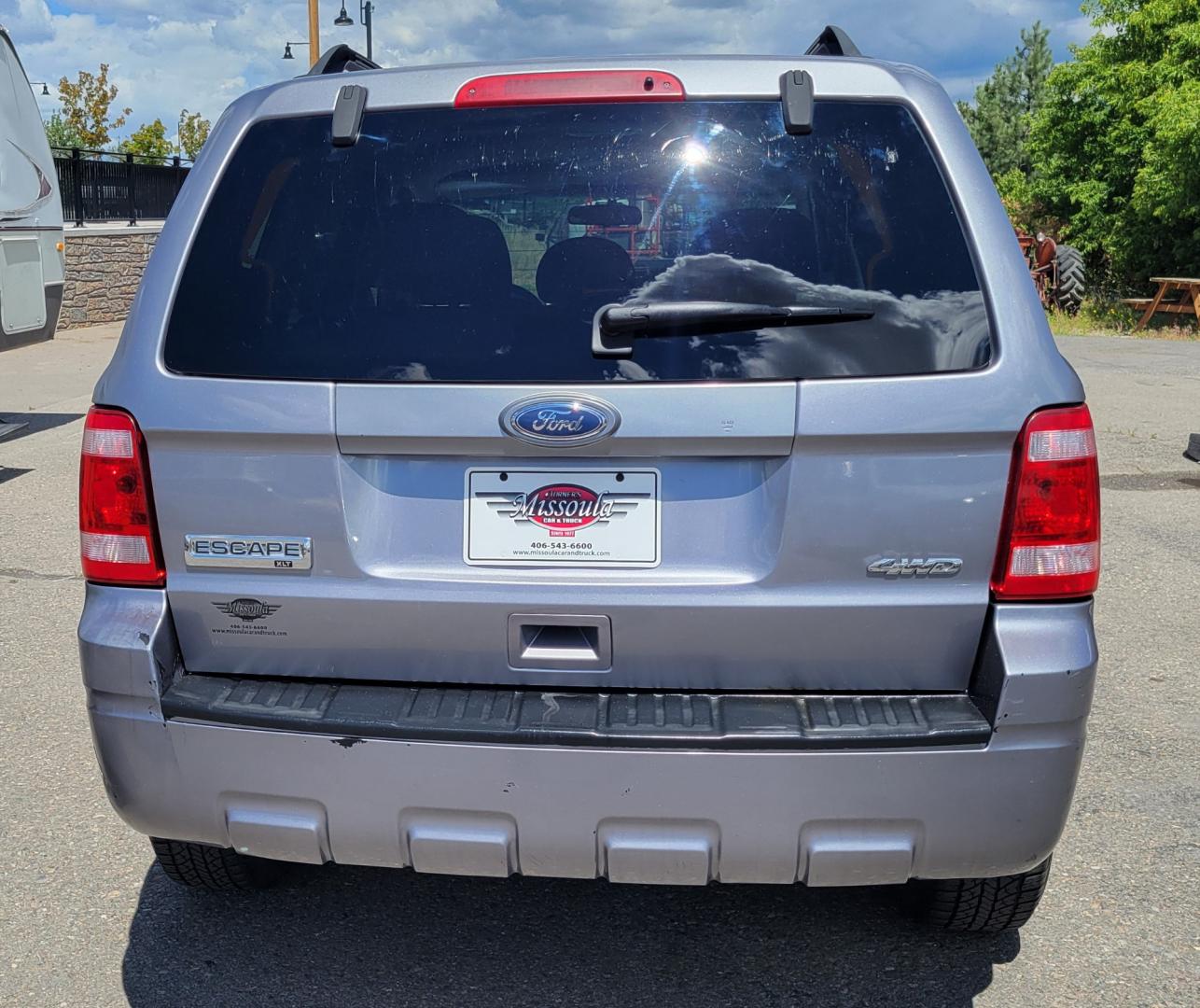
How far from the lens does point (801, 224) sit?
2.62m

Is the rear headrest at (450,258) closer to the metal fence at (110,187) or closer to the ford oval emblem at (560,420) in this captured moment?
the ford oval emblem at (560,420)

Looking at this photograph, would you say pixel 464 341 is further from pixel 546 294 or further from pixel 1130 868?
pixel 1130 868

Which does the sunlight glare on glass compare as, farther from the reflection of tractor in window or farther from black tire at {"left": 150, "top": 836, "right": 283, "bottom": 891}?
the reflection of tractor in window

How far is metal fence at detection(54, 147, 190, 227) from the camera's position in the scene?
70.6ft

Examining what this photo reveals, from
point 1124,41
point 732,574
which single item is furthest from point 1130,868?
point 1124,41

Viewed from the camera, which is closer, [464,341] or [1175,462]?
[464,341]

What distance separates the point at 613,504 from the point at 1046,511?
32.6 inches

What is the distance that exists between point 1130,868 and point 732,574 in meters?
1.81

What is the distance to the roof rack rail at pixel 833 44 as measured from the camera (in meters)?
3.32

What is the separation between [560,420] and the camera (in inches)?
99.3

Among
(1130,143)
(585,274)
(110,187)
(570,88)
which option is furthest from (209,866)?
(1130,143)

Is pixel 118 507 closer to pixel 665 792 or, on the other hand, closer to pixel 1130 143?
pixel 665 792

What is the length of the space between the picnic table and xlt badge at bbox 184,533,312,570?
21.8m

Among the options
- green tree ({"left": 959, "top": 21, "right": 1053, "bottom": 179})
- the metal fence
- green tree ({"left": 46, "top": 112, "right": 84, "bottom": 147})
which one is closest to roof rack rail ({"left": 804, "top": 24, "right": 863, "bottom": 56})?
the metal fence
